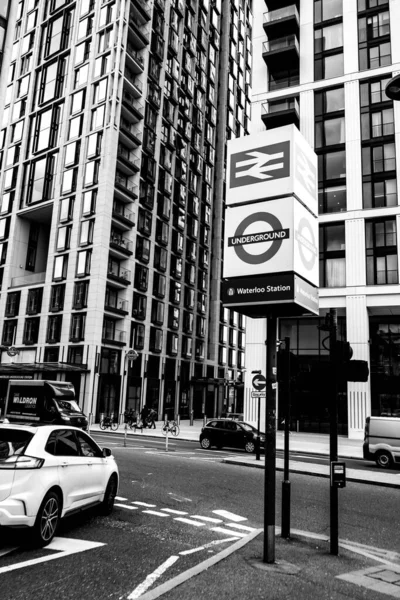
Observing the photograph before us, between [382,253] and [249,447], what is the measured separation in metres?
18.2

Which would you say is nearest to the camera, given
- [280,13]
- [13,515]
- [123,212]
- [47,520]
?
[13,515]

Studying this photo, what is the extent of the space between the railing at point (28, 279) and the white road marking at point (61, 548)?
144 ft

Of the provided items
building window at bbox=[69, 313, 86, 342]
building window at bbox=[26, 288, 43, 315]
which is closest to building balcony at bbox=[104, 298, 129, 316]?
building window at bbox=[69, 313, 86, 342]

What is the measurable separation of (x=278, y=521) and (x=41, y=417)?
49.7 ft

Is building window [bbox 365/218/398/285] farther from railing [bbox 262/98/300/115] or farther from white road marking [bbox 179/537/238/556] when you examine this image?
white road marking [bbox 179/537/238/556]

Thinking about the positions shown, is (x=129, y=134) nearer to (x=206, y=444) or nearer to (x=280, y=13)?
(x=280, y=13)

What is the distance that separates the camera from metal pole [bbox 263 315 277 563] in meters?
6.09

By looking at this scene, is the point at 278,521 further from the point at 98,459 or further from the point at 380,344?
the point at 380,344

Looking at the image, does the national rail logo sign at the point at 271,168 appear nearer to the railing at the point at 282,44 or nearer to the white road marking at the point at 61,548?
the white road marking at the point at 61,548

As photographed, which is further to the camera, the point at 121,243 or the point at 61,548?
the point at 121,243

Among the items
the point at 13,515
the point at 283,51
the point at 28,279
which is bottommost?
the point at 13,515

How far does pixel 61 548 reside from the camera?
252 inches

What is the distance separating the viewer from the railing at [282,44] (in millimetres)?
38284

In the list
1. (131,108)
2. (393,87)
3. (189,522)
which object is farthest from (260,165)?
(131,108)
